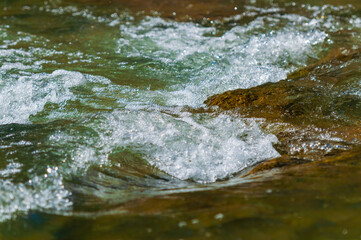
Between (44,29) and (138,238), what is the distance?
5805mm

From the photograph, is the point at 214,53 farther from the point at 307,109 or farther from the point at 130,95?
the point at 307,109

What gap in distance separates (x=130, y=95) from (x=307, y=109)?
1701mm

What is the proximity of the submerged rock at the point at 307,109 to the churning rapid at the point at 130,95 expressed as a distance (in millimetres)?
177

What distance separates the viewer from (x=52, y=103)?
150 inches

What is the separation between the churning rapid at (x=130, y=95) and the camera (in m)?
2.40

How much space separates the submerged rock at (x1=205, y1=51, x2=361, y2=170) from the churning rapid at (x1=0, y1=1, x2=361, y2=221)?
0.58ft

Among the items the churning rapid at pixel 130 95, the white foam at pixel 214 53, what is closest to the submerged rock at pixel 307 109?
the churning rapid at pixel 130 95

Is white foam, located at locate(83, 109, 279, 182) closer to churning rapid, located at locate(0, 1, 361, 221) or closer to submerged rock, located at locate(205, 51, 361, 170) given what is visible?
churning rapid, located at locate(0, 1, 361, 221)

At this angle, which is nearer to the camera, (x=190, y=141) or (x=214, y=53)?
(x=190, y=141)

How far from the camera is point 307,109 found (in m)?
3.35

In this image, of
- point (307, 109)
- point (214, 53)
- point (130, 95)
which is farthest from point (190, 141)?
point (214, 53)

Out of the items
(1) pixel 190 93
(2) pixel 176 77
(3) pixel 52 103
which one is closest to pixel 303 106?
(1) pixel 190 93

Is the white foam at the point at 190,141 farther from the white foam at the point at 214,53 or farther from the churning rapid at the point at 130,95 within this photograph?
the white foam at the point at 214,53

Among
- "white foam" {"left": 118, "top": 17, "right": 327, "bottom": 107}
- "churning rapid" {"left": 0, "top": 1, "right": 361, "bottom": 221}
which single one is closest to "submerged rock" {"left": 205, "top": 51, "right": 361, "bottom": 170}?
"churning rapid" {"left": 0, "top": 1, "right": 361, "bottom": 221}
